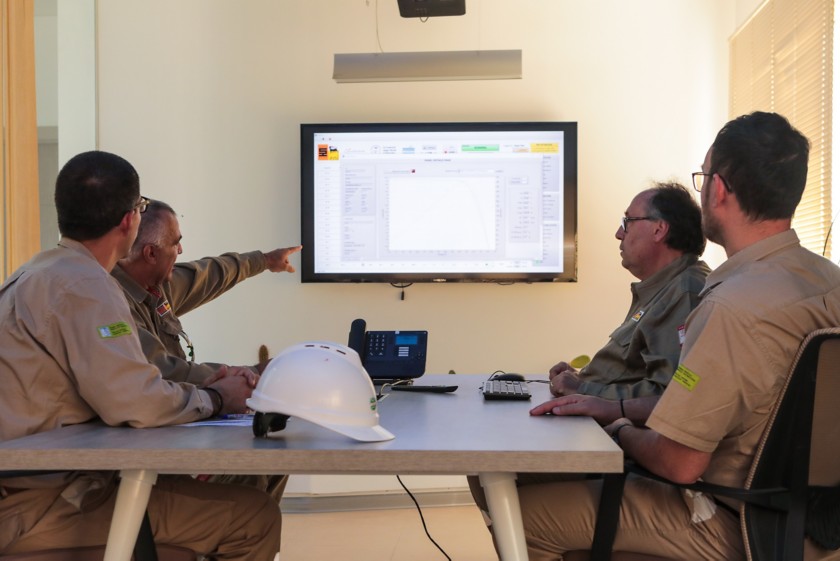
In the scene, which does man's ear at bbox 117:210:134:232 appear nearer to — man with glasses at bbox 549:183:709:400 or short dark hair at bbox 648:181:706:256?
man with glasses at bbox 549:183:709:400

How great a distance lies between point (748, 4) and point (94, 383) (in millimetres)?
3952

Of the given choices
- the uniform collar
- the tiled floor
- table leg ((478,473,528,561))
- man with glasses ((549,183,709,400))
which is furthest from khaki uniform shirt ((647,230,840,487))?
the tiled floor

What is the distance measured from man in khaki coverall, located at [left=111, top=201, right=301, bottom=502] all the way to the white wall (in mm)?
1288

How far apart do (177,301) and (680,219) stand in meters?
1.92

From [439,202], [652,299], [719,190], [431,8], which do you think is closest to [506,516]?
[719,190]

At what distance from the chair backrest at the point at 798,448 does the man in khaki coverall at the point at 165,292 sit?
1433 mm

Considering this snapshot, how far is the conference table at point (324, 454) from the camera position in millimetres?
1378

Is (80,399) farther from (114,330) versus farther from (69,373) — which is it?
(114,330)

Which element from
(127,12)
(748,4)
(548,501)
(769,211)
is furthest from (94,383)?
(748,4)

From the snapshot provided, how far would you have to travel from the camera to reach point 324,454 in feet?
4.58

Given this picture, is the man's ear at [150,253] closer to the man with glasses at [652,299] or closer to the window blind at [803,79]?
the man with glasses at [652,299]

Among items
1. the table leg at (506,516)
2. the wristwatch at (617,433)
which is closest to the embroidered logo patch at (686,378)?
the wristwatch at (617,433)

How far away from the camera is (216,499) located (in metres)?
1.87

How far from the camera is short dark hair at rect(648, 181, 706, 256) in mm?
2656
